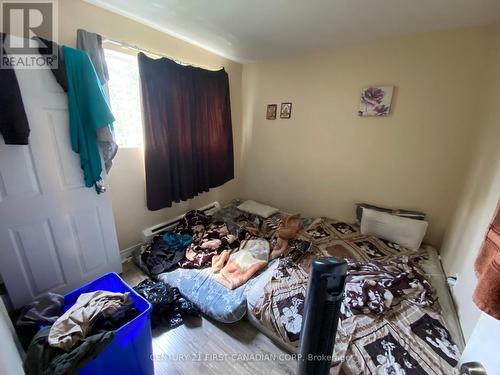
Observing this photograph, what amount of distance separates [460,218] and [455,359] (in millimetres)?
1159

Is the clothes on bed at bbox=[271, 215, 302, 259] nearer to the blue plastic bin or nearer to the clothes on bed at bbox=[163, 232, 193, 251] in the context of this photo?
the clothes on bed at bbox=[163, 232, 193, 251]

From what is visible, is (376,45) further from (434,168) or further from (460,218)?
(460,218)

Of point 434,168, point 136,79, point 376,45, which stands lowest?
point 434,168

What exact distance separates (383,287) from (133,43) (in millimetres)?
2794

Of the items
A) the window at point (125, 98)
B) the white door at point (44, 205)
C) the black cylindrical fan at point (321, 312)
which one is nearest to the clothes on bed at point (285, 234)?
the black cylindrical fan at point (321, 312)

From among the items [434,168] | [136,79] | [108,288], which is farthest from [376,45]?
[108,288]

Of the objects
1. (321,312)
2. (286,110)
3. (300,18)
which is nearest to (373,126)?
(286,110)

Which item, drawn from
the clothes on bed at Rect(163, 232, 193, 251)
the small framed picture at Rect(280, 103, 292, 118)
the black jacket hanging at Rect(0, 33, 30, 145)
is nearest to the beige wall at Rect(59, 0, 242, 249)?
the clothes on bed at Rect(163, 232, 193, 251)

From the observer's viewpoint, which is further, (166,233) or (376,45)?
(166,233)

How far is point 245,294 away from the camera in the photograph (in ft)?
5.10

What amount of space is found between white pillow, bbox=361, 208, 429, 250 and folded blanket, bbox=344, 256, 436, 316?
360 millimetres

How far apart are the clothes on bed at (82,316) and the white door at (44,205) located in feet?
2.24

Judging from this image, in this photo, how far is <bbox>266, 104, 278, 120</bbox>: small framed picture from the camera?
9.07 feet

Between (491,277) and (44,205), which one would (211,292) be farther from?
(491,277)
